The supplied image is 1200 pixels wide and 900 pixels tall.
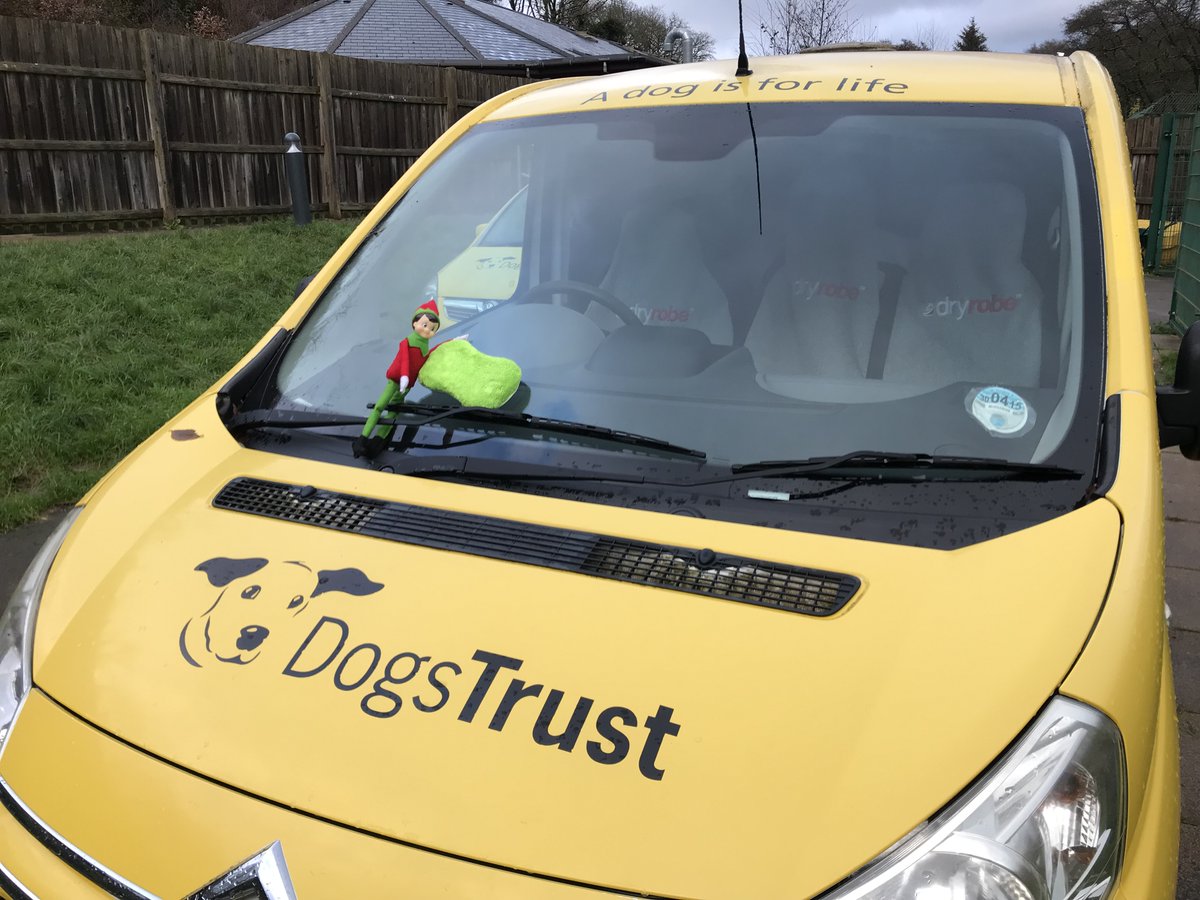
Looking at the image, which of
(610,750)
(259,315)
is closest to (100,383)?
(259,315)

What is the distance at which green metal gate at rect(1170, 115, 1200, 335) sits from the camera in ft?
27.6

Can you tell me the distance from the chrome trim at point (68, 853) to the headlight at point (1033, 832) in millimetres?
921

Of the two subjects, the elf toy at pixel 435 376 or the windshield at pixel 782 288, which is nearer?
the windshield at pixel 782 288

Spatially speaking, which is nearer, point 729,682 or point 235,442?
point 729,682

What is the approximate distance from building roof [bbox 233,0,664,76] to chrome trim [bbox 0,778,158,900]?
23.7 metres

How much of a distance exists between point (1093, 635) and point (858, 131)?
4.44 feet

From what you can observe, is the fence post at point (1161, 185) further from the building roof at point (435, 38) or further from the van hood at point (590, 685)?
the building roof at point (435, 38)

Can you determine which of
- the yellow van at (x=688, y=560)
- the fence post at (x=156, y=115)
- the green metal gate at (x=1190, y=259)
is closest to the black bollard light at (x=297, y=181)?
the fence post at (x=156, y=115)

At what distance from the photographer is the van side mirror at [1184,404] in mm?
1896

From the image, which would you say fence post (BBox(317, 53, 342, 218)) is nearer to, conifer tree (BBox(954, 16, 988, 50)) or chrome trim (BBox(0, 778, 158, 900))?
chrome trim (BBox(0, 778, 158, 900))

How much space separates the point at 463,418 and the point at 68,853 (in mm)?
1019

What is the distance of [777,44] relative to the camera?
20.2 metres

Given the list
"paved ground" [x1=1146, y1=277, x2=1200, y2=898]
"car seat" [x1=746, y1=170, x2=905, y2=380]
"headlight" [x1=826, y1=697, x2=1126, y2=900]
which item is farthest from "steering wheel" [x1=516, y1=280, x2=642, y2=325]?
"paved ground" [x1=1146, y1=277, x2=1200, y2=898]

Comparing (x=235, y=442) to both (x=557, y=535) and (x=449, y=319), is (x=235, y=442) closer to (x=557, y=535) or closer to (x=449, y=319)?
(x=449, y=319)
